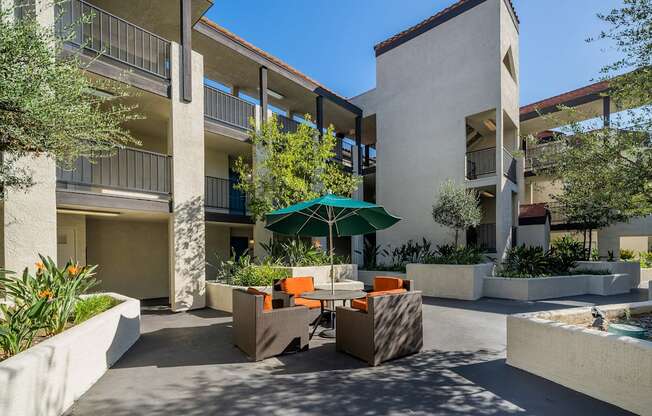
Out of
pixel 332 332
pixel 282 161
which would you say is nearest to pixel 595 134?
pixel 332 332

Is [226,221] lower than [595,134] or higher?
lower

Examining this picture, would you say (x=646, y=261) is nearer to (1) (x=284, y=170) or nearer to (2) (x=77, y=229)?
(1) (x=284, y=170)

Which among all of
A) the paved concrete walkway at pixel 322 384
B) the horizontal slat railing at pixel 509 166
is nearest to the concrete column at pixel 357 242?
the horizontal slat railing at pixel 509 166

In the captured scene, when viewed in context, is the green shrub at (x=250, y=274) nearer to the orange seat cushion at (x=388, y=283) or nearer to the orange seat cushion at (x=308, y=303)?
the orange seat cushion at (x=308, y=303)

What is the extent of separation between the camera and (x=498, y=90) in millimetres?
12820

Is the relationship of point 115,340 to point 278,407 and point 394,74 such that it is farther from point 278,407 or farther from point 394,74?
point 394,74

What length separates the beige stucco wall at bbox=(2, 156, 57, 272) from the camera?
22.3ft

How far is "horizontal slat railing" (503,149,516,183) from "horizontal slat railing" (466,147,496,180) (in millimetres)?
456

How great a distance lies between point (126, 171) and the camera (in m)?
9.95

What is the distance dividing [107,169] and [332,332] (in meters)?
8.39

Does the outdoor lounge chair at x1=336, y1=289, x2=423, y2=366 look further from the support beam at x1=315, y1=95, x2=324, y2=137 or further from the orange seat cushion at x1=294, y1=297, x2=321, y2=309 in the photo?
the support beam at x1=315, y1=95, x2=324, y2=137

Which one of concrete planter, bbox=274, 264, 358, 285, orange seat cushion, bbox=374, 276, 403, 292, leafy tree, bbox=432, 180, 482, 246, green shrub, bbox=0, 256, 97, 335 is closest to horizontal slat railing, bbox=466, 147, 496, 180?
leafy tree, bbox=432, 180, 482, 246

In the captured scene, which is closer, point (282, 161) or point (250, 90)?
point (282, 161)

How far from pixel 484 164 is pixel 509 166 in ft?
3.02
